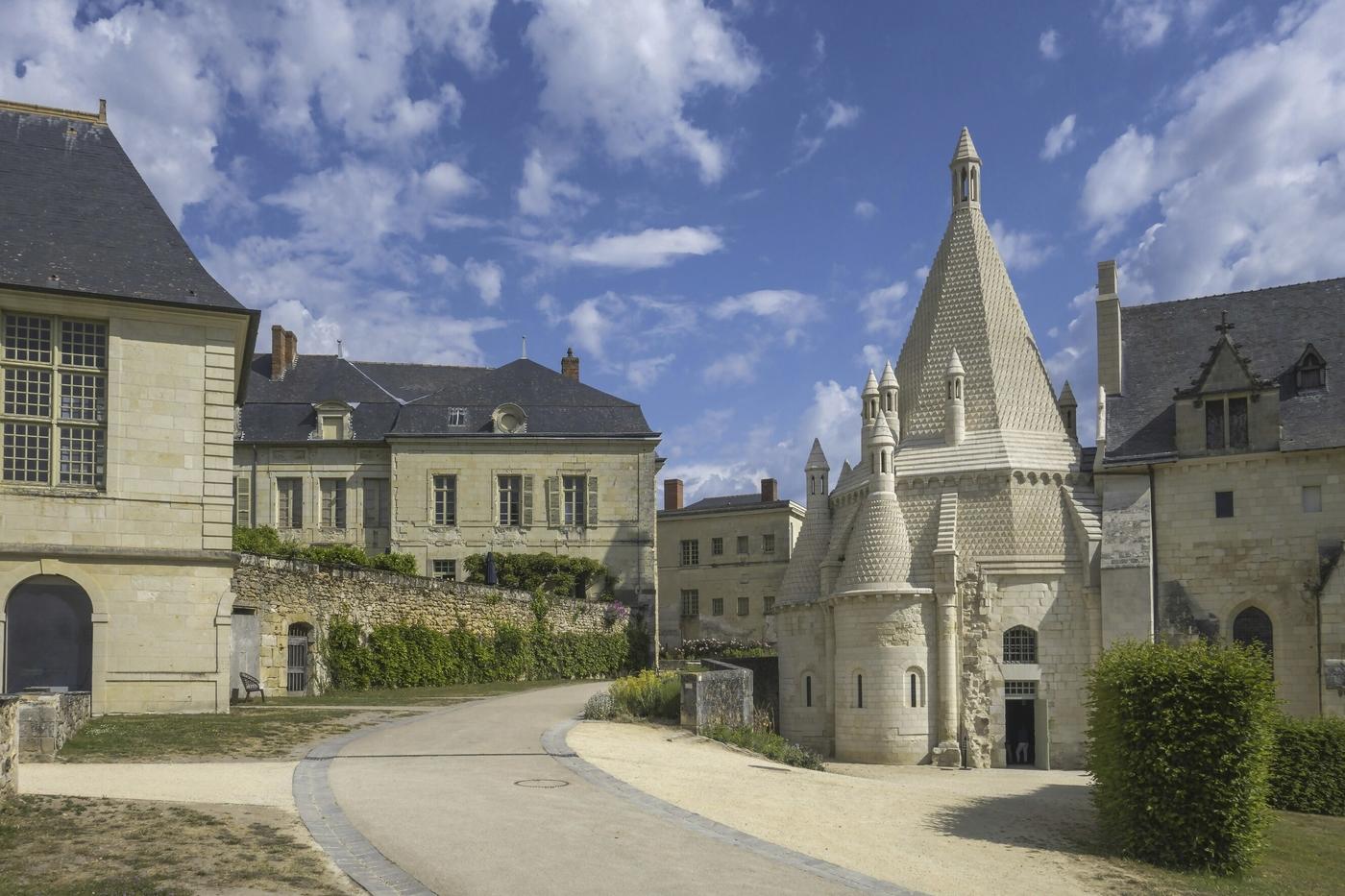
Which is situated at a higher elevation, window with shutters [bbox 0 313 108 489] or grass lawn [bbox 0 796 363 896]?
window with shutters [bbox 0 313 108 489]

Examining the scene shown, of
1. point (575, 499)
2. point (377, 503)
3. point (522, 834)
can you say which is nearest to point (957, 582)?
point (575, 499)

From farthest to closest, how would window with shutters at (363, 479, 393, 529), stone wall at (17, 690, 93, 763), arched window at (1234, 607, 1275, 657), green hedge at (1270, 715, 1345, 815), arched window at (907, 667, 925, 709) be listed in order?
1. window with shutters at (363, 479, 393, 529)
2. arched window at (907, 667, 925, 709)
3. arched window at (1234, 607, 1275, 657)
4. green hedge at (1270, 715, 1345, 815)
5. stone wall at (17, 690, 93, 763)

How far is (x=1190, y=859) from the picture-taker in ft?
47.2

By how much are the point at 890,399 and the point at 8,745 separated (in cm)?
2727

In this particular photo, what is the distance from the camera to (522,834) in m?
11.1

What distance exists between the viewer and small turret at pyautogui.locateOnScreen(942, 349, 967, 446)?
109ft

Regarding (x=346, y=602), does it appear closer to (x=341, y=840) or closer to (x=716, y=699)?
(x=716, y=699)

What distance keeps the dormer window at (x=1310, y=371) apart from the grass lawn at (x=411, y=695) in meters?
20.1

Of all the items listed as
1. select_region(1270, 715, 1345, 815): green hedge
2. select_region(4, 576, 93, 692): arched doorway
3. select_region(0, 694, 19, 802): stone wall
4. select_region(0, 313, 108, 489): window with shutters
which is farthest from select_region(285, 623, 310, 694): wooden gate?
select_region(1270, 715, 1345, 815): green hedge

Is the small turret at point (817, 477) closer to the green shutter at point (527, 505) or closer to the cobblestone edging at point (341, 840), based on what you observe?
the green shutter at point (527, 505)

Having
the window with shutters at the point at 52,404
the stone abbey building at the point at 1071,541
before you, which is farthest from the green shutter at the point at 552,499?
the window with shutters at the point at 52,404

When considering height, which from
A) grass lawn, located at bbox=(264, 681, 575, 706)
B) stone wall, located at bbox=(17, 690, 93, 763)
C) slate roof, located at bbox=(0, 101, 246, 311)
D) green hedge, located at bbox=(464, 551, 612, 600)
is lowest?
grass lawn, located at bbox=(264, 681, 575, 706)

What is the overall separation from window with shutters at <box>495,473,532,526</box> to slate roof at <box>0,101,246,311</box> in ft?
67.5

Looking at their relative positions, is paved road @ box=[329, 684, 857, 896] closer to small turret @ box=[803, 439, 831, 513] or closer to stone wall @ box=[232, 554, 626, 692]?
stone wall @ box=[232, 554, 626, 692]
